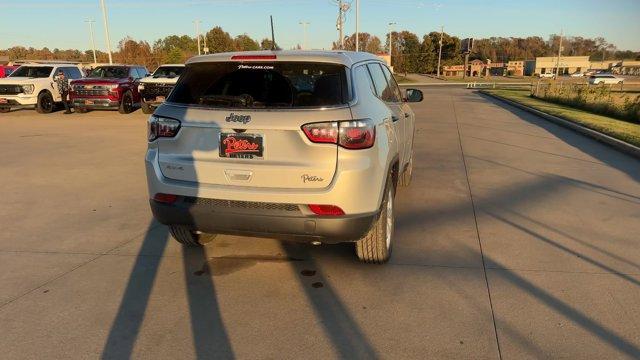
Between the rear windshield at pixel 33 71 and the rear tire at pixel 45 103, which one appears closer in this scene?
the rear tire at pixel 45 103

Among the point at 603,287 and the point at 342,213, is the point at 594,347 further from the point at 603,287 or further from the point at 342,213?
the point at 342,213

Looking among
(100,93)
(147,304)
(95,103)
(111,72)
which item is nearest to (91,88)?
(100,93)

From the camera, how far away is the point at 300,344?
3004 millimetres

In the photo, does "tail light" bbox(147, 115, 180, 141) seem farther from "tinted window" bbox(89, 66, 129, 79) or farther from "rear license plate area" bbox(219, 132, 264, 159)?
"tinted window" bbox(89, 66, 129, 79)

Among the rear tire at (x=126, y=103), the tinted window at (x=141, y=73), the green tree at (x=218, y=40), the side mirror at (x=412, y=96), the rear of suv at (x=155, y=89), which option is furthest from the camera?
the green tree at (x=218, y=40)

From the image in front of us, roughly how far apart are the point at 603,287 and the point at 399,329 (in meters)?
1.81

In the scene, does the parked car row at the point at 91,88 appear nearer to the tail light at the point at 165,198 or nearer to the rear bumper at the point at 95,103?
the rear bumper at the point at 95,103

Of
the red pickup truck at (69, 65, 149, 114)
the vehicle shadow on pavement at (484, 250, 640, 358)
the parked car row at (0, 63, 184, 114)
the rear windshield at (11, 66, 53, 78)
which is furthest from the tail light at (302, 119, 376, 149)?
the rear windshield at (11, 66, 53, 78)

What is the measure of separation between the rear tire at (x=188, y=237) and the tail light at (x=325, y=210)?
1.42m

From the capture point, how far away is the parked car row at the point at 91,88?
1645 centimetres

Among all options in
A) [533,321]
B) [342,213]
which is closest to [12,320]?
[342,213]

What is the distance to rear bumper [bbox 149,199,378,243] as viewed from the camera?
11.0ft

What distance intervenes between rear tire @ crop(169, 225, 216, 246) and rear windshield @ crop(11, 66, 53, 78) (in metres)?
16.6

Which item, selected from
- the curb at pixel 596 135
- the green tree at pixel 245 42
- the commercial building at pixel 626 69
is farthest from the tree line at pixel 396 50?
the curb at pixel 596 135
